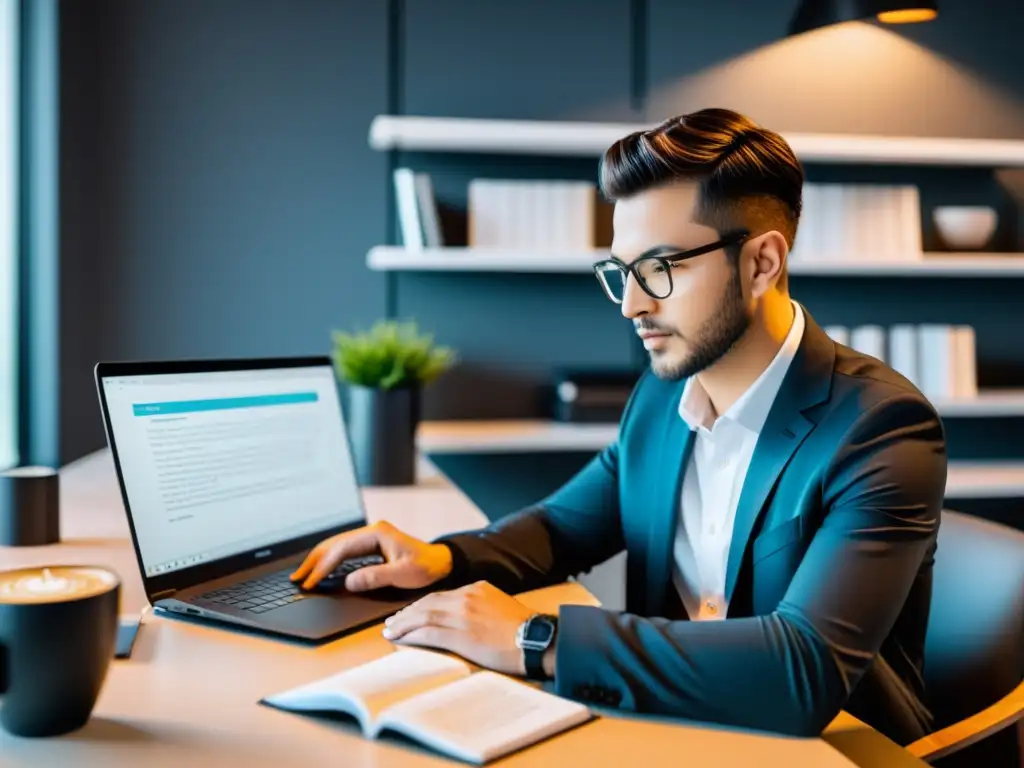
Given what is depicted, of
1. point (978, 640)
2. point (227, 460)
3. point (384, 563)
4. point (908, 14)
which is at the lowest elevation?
point (978, 640)

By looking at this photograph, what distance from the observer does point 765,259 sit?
1.35 meters

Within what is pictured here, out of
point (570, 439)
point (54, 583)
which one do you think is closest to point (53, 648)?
point (54, 583)

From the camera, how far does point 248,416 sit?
1.43 m

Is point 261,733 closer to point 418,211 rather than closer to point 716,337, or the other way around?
point 716,337

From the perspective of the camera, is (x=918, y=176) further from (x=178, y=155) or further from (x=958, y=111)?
(x=178, y=155)

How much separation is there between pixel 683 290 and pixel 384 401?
3.64 feet

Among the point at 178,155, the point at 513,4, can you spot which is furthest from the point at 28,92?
the point at 513,4

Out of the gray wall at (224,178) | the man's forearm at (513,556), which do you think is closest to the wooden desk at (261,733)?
the man's forearm at (513,556)

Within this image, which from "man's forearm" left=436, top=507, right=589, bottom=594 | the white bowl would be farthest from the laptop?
the white bowl

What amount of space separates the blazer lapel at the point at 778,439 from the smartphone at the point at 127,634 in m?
0.71

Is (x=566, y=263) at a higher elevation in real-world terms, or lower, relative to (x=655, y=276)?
higher

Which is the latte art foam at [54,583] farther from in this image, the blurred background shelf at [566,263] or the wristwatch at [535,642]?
the blurred background shelf at [566,263]

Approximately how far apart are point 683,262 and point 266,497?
2.13ft

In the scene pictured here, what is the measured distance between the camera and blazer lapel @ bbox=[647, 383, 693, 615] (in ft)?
4.79
